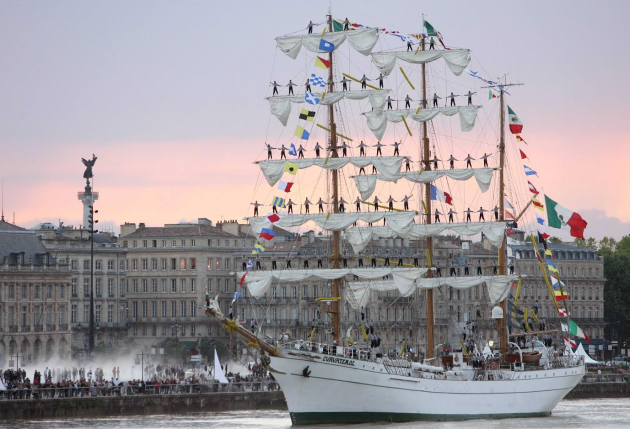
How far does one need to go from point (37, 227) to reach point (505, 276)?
69.4 m

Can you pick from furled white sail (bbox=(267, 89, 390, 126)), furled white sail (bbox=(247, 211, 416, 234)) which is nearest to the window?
furled white sail (bbox=(247, 211, 416, 234))

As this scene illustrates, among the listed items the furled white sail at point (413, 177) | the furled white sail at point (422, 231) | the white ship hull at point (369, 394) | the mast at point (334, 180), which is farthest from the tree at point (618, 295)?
the mast at point (334, 180)

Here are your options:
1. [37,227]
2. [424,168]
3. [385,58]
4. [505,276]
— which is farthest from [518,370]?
[37,227]

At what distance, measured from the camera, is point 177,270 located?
148 m

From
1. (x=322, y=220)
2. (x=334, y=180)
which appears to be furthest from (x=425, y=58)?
(x=322, y=220)

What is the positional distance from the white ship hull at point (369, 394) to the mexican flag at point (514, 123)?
13836 mm

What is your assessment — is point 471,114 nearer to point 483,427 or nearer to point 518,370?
point 518,370

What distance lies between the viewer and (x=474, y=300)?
490ft

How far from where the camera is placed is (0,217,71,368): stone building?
11838cm

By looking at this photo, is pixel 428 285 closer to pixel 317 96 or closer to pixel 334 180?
pixel 334 180

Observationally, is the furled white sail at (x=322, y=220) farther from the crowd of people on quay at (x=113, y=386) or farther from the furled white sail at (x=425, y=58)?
the furled white sail at (x=425, y=58)

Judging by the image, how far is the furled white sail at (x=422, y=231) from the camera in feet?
279

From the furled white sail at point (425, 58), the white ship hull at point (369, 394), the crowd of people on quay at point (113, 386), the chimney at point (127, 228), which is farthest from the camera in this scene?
the chimney at point (127, 228)

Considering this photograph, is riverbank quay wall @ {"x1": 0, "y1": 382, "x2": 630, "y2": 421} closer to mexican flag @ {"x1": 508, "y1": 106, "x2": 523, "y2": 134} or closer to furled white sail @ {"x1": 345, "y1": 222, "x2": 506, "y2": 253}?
furled white sail @ {"x1": 345, "y1": 222, "x2": 506, "y2": 253}
